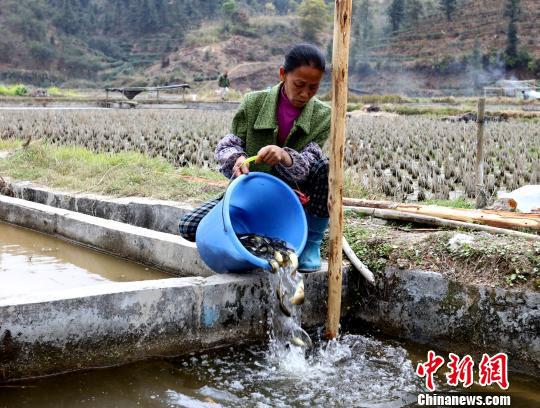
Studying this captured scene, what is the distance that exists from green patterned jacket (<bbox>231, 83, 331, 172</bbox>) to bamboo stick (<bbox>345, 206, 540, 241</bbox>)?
892mm

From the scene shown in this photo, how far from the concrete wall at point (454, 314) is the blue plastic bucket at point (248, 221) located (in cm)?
58

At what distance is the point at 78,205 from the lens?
19.1 feet

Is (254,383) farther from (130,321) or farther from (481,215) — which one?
(481,215)

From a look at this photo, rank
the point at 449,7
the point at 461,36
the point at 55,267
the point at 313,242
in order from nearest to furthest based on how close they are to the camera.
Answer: the point at 313,242 → the point at 55,267 → the point at 461,36 → the point at 449,7

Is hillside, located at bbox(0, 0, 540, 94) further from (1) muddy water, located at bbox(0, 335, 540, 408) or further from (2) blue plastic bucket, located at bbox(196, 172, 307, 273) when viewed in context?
(1) muddy water, located at bbox(0, 335, 540, 408)

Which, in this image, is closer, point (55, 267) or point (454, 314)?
point (454, 314)

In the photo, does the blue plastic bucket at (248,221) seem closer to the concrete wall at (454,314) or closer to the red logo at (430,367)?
the concrete wall at (454,314)

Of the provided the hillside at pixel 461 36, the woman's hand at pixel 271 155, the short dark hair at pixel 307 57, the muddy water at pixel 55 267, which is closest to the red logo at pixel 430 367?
the woman's hand at pixel 271 155

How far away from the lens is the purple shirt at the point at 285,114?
11.3 ft

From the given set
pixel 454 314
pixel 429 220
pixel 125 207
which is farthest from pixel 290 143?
pixel 125 207

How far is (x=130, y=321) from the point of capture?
294cm

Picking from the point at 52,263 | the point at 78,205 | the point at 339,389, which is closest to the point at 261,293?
→ the point at 339,389

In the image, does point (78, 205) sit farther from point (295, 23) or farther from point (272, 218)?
point (295, 23)

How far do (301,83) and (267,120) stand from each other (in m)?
0.28
